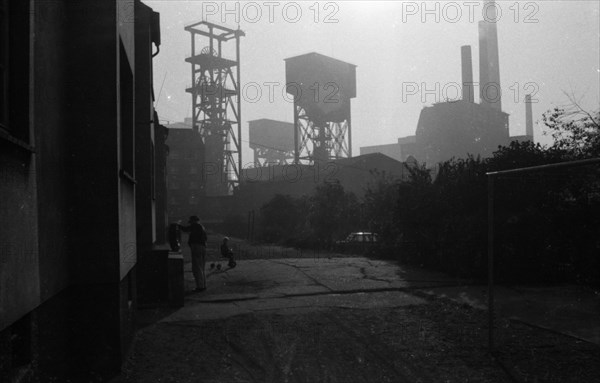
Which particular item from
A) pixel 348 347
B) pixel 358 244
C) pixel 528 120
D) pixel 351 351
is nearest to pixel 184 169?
pixel 358 244

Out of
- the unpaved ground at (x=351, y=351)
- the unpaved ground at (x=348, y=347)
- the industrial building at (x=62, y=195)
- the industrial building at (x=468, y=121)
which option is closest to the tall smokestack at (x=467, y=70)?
the industrial building at (x=468, y=121)

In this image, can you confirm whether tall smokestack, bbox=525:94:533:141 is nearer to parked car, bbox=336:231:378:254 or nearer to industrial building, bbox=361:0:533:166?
industrial building, bbox=361:0:533:166

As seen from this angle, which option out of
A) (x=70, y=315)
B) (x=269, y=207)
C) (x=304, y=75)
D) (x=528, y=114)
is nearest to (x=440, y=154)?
(x=304, y=75)

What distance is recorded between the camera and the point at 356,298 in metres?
9.56

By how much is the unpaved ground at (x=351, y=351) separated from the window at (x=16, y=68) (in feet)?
9.22

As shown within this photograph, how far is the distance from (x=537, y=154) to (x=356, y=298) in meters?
6.67

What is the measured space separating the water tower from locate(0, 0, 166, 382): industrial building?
51364 mm

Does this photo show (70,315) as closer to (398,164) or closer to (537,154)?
(537,154)

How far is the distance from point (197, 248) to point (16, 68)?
23.8ft

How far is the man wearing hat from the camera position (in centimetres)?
1025

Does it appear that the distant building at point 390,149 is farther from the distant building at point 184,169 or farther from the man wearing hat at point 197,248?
the man wearing hat at point 197,248

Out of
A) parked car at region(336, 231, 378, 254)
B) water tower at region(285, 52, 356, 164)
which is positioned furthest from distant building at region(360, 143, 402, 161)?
parked car at region(336, 231, 378, 254)

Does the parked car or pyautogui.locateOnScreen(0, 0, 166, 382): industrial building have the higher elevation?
pyautogui.locateOnScreen(0, 0, 166, 382): industrial building

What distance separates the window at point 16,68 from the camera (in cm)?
327
